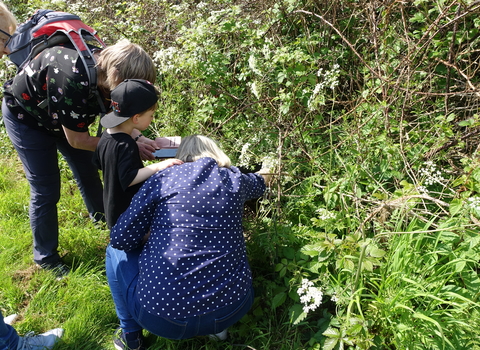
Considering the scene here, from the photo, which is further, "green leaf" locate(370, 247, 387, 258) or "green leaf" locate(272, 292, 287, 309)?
"green leaf" locate(272, 292, 287, 309)

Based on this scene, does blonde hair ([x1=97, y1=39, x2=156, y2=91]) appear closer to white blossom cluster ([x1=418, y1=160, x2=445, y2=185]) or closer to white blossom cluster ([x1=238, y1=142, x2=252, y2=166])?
white blossom cluster ([x1=238, y1=142, x2=252, y2=166])

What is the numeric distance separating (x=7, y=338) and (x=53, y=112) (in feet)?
3.96

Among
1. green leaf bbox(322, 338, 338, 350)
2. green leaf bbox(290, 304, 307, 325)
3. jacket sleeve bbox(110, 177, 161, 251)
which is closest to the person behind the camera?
green leaf bbox(322, 338, 338, 350)

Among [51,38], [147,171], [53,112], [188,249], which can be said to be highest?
[51,38]

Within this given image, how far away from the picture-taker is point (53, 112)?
2.16 meters

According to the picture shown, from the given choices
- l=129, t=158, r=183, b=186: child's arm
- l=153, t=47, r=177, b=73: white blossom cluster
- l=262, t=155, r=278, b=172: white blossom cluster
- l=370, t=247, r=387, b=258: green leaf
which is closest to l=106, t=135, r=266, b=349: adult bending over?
l=129, t=158, r=183, b=186: child's arm

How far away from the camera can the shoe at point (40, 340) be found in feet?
6.83

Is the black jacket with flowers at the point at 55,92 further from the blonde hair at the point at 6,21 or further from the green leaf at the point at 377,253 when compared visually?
the green leaf at the point at 377,253

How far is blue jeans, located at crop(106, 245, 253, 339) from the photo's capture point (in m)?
1.80

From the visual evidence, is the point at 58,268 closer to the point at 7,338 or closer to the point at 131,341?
the point at 7,338

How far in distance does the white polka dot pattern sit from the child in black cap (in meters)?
0.20

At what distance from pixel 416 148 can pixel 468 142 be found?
351 millimetres

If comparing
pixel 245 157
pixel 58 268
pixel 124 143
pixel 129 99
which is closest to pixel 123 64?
pixel 129 99

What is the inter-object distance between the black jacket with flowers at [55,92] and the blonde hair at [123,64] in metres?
0.13
